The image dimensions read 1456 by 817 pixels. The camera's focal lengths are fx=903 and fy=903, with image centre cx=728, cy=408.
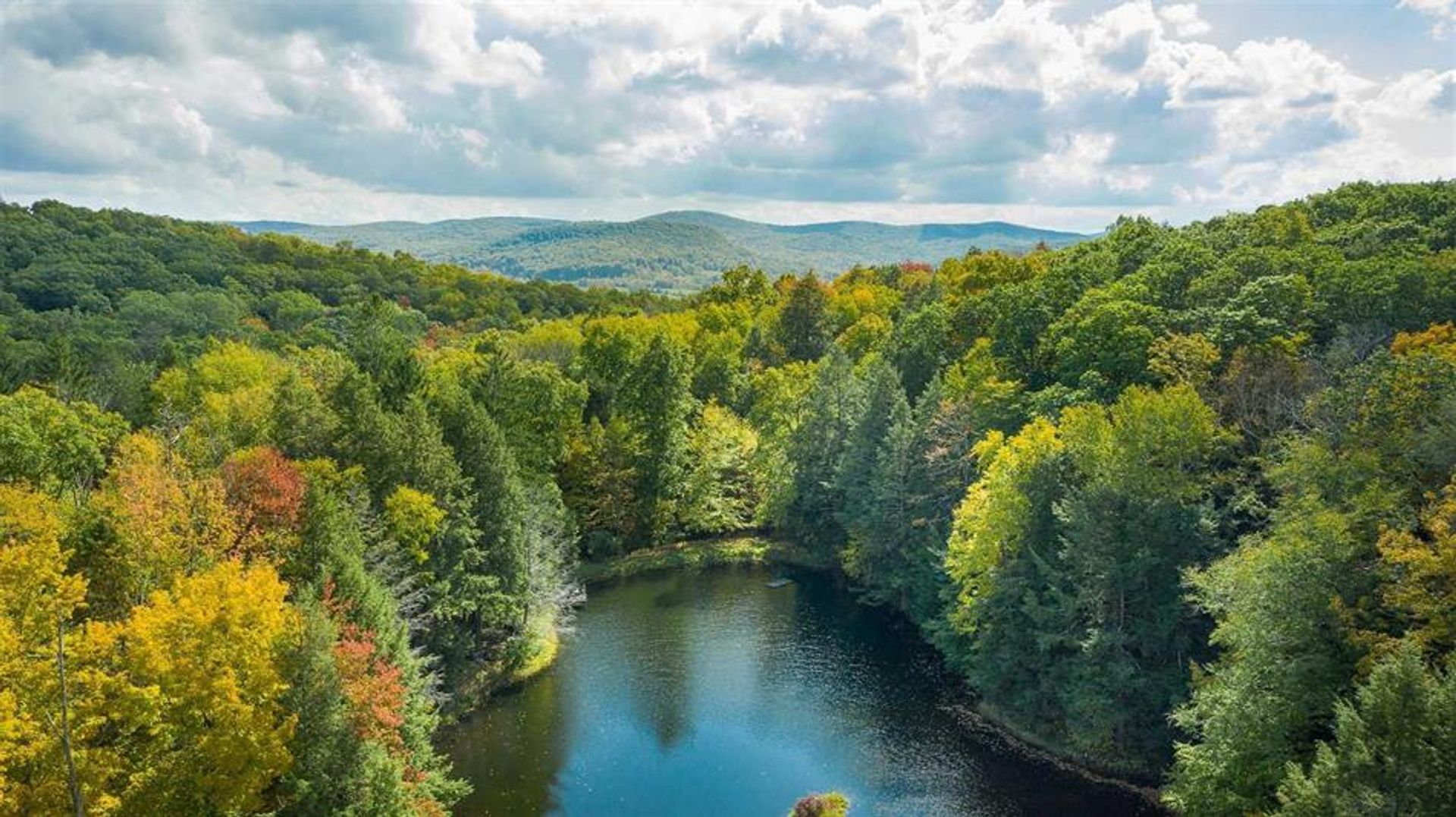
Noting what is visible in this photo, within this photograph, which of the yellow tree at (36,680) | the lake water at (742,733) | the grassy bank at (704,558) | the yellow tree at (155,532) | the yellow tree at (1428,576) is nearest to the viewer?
the yellow tree at (36,680)

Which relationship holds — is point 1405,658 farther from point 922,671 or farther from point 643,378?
point 643,378

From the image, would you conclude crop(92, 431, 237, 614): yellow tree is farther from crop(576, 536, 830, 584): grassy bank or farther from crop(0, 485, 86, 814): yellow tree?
crop(576, 536, 830, 584): grassy bank

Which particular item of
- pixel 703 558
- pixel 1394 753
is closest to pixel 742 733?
pixel 703 558

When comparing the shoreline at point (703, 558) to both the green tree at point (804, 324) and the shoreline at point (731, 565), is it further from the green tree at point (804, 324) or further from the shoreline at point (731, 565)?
the green tree at point (804, 324)

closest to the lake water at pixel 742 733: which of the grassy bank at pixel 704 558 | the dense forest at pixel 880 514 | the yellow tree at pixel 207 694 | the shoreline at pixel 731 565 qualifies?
the shoreline at pixel 731 565

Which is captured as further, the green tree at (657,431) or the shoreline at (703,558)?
the green tree at (657,431)

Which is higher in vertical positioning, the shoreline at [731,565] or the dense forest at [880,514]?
the dense forest at [880,514]
